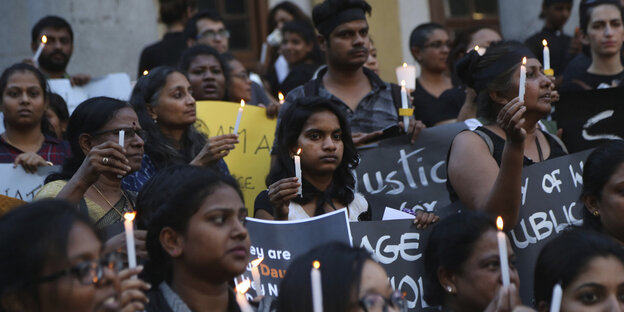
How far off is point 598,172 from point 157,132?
2688 millimetres

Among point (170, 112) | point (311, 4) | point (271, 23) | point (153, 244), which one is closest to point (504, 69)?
point (170, 112)

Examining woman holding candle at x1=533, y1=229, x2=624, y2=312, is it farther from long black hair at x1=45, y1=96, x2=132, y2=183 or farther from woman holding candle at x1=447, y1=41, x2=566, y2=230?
long black hair at x1=45, y1=96, x2=132, y2=183

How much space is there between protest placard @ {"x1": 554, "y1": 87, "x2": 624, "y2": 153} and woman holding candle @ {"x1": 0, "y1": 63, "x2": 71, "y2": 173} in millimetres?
3329

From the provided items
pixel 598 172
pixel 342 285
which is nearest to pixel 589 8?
pixel 598 172

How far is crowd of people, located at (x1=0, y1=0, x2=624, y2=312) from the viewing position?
361 cm

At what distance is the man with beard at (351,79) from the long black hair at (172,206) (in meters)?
2.68

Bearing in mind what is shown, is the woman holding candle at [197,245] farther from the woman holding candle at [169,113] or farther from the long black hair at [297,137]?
the woman holding candle at [169,113]

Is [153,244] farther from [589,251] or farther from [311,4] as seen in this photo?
[311,4]

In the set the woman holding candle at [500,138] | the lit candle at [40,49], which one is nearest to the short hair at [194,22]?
the lit candle at [40,49]

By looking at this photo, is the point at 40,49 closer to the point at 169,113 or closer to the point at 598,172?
the point at 169,113

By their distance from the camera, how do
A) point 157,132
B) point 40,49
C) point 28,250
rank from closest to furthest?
point 28,250
point 157,132
point 40,49

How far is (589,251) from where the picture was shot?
4.45 meters

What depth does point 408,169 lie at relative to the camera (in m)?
6.69

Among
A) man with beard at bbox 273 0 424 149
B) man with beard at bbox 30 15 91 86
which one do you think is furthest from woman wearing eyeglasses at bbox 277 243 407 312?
man with beard at bbox 30 15 91 86
